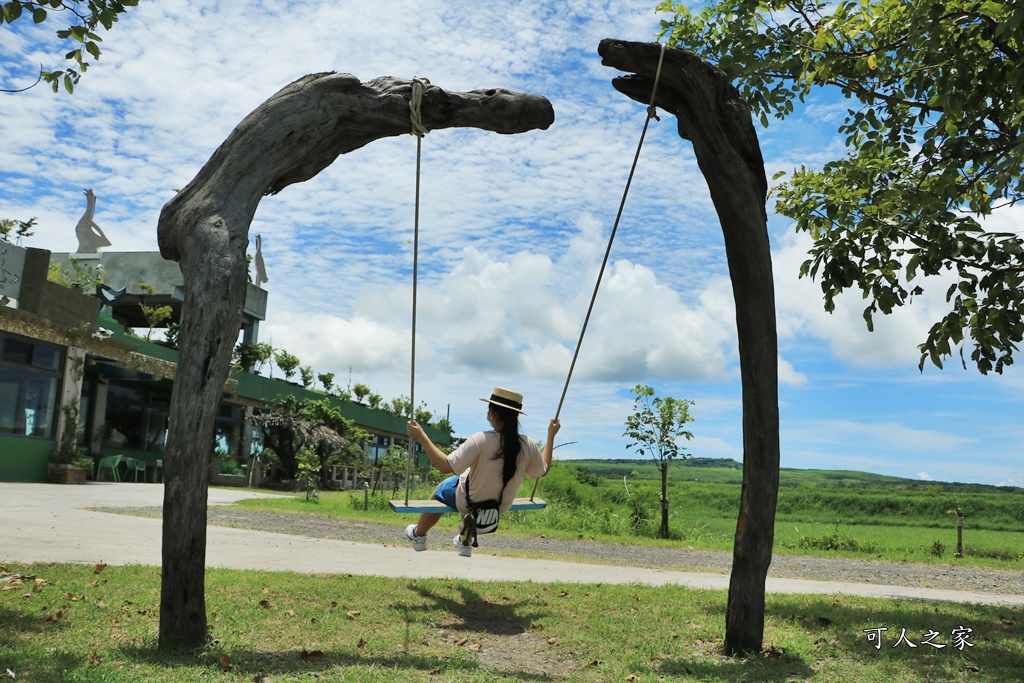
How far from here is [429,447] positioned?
5.76 metres

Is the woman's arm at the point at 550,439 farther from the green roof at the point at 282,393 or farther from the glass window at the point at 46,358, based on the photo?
the glass window at the point at 46,358

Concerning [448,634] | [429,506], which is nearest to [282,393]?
[429,506]

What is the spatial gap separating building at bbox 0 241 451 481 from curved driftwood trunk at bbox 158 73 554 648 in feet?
45.6

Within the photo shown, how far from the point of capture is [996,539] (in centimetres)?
2348

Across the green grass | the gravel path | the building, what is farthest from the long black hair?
the building

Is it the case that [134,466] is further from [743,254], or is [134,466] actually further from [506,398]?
[743,254]

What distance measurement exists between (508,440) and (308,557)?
411 cm

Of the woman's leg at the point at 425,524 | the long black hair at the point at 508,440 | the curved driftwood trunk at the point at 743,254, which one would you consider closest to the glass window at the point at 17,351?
the woman's leg at the point at 425,524

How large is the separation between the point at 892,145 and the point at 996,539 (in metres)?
20.0

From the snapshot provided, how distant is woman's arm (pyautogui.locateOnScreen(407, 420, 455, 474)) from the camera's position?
18.9 ft

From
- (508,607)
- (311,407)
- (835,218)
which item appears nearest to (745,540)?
(508,607)

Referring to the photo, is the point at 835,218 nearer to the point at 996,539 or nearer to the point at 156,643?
the point at 156,643

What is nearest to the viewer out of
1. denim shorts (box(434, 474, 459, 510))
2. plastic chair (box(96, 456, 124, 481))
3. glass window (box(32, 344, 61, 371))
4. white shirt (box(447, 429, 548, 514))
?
white shirt (box(447, 429, 548, 514))

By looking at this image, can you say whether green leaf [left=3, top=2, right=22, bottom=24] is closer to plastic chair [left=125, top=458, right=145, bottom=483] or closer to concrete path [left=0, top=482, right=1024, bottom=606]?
concrete path [left=0, top=482, right=1024, bottom=606]
